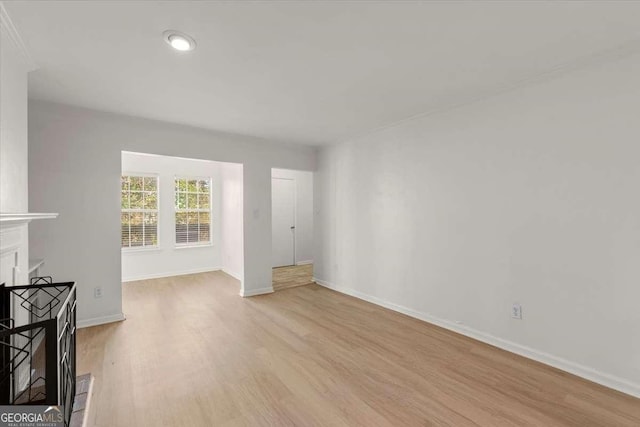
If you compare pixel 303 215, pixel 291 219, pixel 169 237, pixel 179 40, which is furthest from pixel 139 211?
pixel 179 40

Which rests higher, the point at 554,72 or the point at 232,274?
the point at 554,72

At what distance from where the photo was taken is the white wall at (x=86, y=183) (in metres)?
3.01

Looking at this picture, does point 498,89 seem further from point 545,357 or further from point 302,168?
point 302,168

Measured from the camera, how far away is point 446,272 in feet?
10.5

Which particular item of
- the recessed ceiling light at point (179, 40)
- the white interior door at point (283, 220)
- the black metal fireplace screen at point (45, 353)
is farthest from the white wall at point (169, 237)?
the recessed ceiling light at point (179, 40)

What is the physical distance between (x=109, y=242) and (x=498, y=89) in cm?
452

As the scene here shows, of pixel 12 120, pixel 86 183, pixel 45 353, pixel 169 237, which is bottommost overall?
pixel 45 353

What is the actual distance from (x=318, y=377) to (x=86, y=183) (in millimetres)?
3278

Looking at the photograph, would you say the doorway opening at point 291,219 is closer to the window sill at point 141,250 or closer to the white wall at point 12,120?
the window sill at point 141,250

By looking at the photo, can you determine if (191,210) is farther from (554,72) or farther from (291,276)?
(554,72)

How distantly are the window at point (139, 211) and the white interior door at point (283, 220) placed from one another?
246 centimetres

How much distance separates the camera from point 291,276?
578 cm

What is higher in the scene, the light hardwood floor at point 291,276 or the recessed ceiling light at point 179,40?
the recessed ceiling light at point 179,40

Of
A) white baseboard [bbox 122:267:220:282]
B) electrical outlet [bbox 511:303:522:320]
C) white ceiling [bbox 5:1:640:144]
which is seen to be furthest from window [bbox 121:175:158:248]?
electrical outlet [bbox 511:303:522:320]
